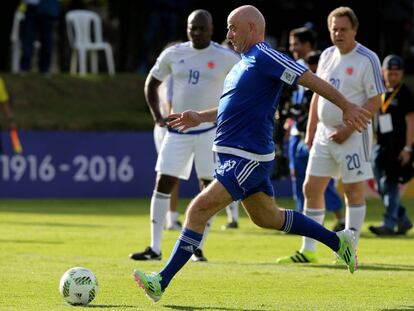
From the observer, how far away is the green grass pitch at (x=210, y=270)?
33.7ft

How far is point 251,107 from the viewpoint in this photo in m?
10.4

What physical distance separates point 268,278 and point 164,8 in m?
16.2

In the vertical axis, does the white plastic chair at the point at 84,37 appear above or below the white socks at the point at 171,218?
above

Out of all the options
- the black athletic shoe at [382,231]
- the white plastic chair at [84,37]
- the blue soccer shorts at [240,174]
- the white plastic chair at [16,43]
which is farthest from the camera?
the white plastic chair at [84,37]

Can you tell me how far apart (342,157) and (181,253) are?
10.6ft

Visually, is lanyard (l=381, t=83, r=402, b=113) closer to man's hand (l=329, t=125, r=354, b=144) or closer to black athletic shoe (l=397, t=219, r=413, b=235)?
black athletic shoe (l=397, t=219, r=413, b=235)

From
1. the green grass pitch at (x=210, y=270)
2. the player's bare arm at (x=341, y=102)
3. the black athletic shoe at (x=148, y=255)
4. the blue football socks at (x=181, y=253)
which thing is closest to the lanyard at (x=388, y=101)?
the green grass pitch at (x=210, y=270)

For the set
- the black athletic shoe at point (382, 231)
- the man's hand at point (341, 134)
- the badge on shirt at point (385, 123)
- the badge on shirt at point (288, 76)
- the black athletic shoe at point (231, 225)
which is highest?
the badge on shirt at point (288, 76)

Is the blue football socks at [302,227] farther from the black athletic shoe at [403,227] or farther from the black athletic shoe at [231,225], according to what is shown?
the black athletic shoe at [231,225]

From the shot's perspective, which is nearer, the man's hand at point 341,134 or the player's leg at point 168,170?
the man's hand at point 341,134

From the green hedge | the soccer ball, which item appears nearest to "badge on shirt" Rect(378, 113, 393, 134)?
the soccer ball

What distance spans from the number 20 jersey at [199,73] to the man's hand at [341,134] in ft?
5.10

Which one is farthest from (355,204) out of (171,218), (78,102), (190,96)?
(78,102)

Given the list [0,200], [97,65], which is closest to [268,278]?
[0,200]
